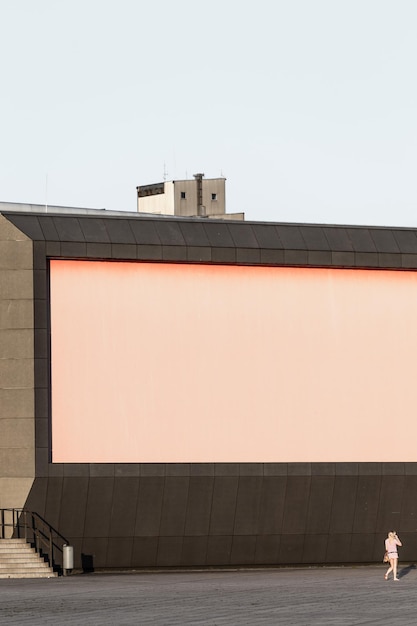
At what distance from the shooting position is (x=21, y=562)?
42.0 m

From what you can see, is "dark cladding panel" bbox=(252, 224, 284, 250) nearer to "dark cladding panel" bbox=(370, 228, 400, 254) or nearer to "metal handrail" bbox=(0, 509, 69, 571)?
"dark cladding panel" bbox=(370, 228, 400, 254)

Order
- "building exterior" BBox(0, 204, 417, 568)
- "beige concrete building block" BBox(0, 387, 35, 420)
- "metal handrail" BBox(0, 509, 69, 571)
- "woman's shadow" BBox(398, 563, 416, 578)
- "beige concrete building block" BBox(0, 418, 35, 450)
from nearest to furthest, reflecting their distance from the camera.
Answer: "woman's shadow" BBox(398, 563, 416, 578) < "metal handrail" BBox(0, 509, 69, 571) < "beige concrete building block" BBox(0, 418, 35, 450) < "beige concrete building block" BBox(0, 387, 35, 420) < "building exterior" BBox(0, 204, 417, 568)

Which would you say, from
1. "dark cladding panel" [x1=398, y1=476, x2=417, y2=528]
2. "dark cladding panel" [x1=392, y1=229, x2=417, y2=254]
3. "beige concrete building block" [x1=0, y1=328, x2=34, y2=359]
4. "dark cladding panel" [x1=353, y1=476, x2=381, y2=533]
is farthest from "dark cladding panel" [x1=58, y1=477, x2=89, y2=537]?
"dark cladding panel" [x1=392, y1=229, x2=417, y2=254]

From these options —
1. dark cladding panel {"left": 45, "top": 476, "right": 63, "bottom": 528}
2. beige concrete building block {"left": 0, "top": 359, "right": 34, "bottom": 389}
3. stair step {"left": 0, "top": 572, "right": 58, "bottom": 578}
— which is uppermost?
beige concrete building block {"left": 0, "top": 359, "right": 34, "bottom": 389}

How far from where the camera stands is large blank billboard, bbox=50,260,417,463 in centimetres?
4503

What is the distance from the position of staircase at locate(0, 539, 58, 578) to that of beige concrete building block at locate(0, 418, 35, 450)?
3.01m

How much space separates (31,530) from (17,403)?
4011 millimetres

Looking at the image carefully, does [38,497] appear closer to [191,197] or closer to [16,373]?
[16,373]

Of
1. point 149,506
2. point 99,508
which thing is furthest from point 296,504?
point 99,508

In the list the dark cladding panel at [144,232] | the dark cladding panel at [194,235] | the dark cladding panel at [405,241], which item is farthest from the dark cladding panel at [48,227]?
the dark cladding panel at [405,241]

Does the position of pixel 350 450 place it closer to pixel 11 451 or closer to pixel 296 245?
pixel 296 245

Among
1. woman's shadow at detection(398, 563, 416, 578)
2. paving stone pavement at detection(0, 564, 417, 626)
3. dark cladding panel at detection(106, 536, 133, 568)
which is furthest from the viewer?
dark cladding panel at detection(106, 536, 133, 568)

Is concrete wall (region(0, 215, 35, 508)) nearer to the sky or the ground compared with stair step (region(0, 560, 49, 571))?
nearer to the sky

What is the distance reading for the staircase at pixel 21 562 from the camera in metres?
41.4
